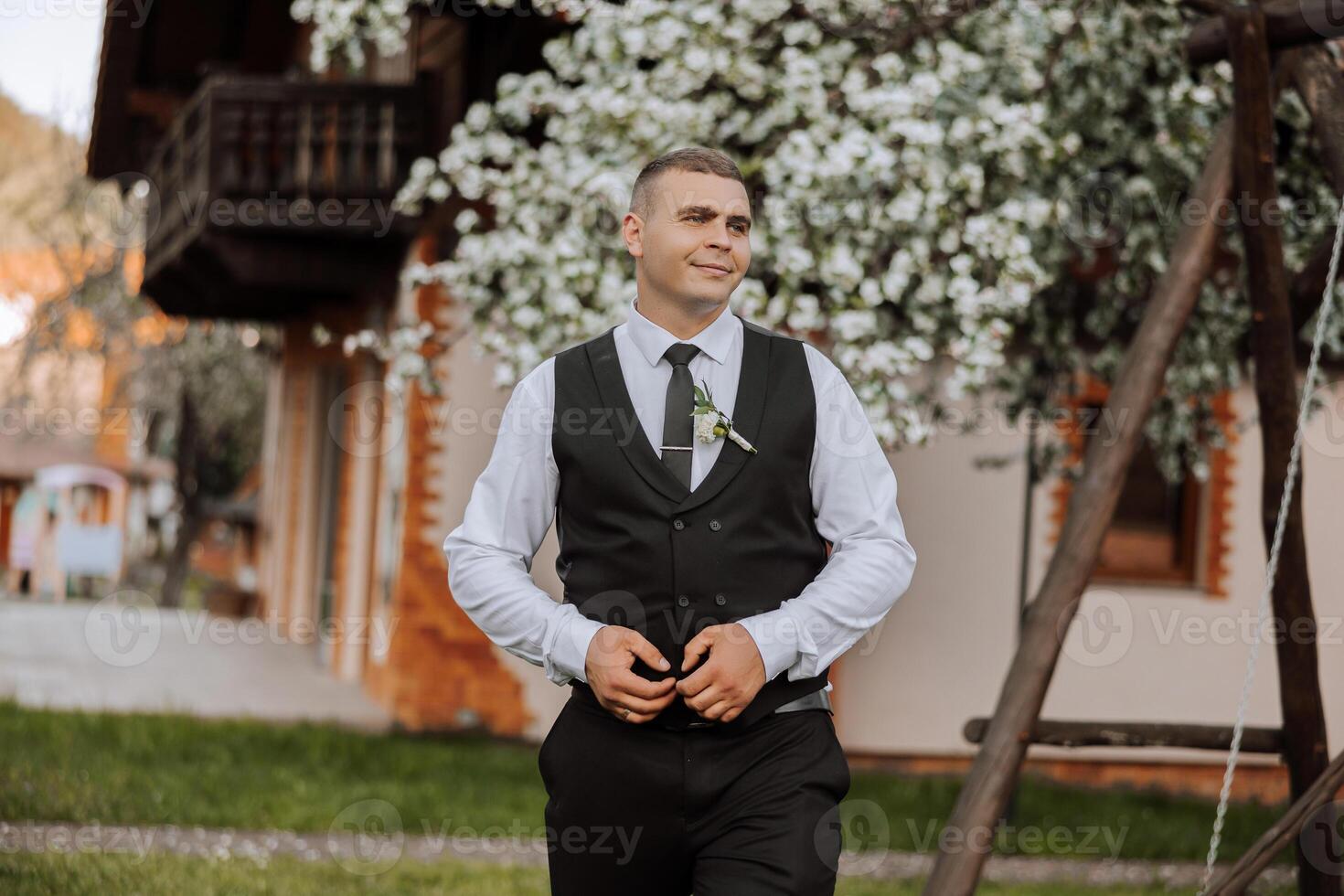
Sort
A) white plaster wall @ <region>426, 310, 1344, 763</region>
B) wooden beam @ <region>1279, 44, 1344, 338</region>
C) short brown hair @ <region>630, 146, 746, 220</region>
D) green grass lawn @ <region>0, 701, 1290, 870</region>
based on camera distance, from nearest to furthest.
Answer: short brown hair @ <region>630, 146, 746, 220</region> < wooden beam @ <region>1279, 44, 1344, 338</region> < green grass lawn @ <region>0, 701, 1290, 870</region> < white plaster wall @ <region>426, 310, 1344, 763</region>

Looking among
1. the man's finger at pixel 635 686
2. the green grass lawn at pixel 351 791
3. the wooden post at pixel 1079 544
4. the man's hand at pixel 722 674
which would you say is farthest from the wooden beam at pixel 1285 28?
the green grass lawn at pixel 351 791

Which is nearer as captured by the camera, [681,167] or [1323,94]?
[681,167]

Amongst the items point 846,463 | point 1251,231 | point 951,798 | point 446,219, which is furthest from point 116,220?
point 846,463

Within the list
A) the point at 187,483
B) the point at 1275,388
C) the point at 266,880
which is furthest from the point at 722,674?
the point at 187,483

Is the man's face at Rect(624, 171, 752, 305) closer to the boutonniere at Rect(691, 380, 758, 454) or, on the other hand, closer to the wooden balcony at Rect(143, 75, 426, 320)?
the boutonniere at Rect(691, 380, 758, 454)

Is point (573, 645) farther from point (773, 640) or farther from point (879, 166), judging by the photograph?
point (879, 166)

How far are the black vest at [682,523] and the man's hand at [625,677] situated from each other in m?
0.10

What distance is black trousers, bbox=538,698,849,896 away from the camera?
2.79 m

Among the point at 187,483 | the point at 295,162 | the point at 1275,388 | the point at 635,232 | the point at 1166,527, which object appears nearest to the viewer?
the point at 635,232

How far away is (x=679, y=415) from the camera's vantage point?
9.58 feet

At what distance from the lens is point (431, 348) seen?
27.6ft

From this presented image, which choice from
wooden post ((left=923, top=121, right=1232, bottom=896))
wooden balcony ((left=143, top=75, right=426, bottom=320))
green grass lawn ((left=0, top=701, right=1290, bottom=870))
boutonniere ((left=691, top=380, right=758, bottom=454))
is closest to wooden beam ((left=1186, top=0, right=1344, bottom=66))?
wooden post ((left=923, top=121, right=1232, bottom=896))

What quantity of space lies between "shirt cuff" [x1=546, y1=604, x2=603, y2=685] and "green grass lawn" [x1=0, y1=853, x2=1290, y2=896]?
338 centimetres

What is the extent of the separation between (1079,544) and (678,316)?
8.48ft
